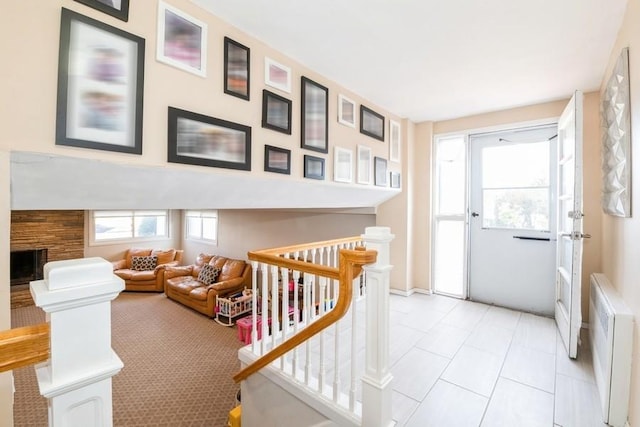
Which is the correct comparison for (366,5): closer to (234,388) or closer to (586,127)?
(586,127)

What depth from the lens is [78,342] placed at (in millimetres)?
558

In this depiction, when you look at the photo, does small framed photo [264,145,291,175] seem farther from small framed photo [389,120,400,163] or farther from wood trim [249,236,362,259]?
small framed photo [389,120,400,163]

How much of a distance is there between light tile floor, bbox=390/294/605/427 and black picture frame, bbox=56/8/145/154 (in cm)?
220

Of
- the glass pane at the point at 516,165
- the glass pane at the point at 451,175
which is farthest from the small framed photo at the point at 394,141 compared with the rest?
the glass pane at the point at 516,165

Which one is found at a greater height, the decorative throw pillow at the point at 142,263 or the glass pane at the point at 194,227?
the glass pane at the point at 194,227

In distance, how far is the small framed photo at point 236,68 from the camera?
6.23 ft

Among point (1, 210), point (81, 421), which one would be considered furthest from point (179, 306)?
point (81, 421)

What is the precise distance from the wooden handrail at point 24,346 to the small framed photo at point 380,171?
3114 millimetres

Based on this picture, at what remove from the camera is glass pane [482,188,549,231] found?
3.30 m

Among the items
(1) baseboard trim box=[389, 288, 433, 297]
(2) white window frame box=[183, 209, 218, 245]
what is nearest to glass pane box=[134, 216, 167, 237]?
(2) white window frame box=[183, 209, 218, 245]

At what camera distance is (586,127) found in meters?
2.93

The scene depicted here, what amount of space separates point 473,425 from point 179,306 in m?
5.13

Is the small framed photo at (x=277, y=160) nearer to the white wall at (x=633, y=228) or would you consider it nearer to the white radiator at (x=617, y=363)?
the white wall at (x=633, y=228)

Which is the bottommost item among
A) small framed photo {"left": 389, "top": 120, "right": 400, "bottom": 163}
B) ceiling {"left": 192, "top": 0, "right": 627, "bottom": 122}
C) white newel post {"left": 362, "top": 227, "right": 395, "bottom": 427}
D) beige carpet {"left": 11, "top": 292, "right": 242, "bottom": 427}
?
beige carpet {"left": 11, "top": 292, "right": 242, "bottom": 427}
